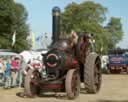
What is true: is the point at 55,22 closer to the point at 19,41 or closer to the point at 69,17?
the point at 19,41

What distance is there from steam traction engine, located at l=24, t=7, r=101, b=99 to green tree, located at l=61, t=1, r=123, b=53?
52.8 m

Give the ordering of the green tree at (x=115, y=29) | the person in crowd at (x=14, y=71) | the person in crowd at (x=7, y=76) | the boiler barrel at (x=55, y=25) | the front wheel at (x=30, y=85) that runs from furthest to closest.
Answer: the green tree at (x=115, y=29) → the person in crowd at (x=14, y=71) → the person in crowd at (x=7, y=76) → the boiler barrel at (x=55, y=25) → the front wheel at (x=30, y=85)

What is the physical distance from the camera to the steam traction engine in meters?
13.9

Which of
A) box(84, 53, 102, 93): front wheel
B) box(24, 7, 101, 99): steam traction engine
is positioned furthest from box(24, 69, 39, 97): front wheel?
box(84, 53, 102, 93): front wheel

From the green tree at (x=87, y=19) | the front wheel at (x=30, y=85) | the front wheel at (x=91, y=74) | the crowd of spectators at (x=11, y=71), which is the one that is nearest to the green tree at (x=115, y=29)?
the green tree at (x=87, y=19)

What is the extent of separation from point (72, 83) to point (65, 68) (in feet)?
2.07

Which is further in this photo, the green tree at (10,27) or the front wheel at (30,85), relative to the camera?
the green tree at (10,27)

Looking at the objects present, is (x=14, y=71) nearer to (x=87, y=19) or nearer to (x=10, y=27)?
(x=10, y=27)

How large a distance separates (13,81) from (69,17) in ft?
175

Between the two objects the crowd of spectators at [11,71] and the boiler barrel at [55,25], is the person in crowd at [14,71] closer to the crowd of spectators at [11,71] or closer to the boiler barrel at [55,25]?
the crowd of spectators at [11,71]

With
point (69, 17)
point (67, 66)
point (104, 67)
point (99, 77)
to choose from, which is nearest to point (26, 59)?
point (99, 77)

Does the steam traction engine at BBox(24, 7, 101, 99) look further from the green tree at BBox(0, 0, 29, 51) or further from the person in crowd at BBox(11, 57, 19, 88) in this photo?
the green tree at BBox(0, 0, 29, 51)

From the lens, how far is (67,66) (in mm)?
14156

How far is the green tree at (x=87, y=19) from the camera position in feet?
227
